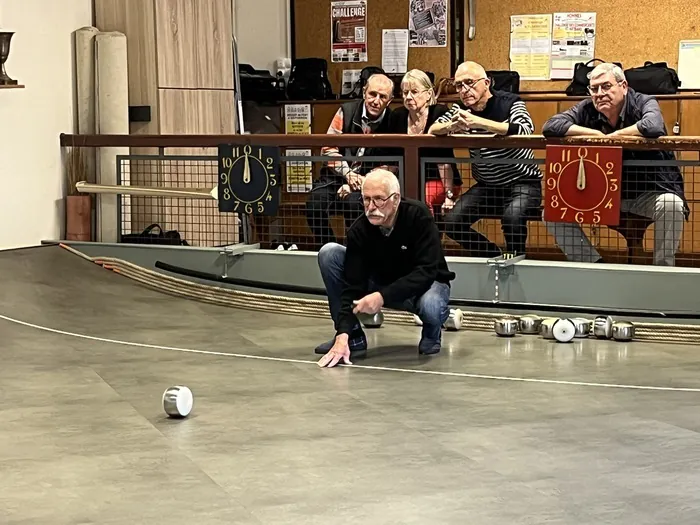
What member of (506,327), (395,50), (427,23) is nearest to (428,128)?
(506,327)

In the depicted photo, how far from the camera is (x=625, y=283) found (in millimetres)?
6672

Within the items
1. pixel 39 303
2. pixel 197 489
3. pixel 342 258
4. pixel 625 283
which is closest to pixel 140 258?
pixel 39 303

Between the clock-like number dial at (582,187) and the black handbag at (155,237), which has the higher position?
the clock-like number dial at (582,187)

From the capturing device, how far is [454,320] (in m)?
6.69

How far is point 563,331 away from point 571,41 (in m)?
4.12

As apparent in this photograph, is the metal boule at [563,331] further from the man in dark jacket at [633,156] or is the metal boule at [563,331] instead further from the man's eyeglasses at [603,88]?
the man's eyeglasses at [603,88]

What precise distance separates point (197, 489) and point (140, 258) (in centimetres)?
470

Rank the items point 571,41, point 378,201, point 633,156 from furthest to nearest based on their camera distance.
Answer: point 571,41 → point 633,156 → point 378,201

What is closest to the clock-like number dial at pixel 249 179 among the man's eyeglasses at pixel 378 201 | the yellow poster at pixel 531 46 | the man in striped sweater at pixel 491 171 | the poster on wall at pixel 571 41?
the man in striped sweater at pixel 491 171

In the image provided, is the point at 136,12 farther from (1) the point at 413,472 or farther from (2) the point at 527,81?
(1) the point at 413,472

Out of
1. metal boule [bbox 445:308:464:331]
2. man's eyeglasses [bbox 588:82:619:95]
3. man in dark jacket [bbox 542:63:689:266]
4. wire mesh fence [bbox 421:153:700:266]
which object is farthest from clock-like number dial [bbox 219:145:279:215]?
man's eyeglasses [bbox 588:82:619:95]

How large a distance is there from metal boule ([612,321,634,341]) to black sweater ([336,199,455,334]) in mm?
1063

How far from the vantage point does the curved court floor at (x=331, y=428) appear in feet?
12.1

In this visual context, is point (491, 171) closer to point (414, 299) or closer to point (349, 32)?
point (414, 299)
